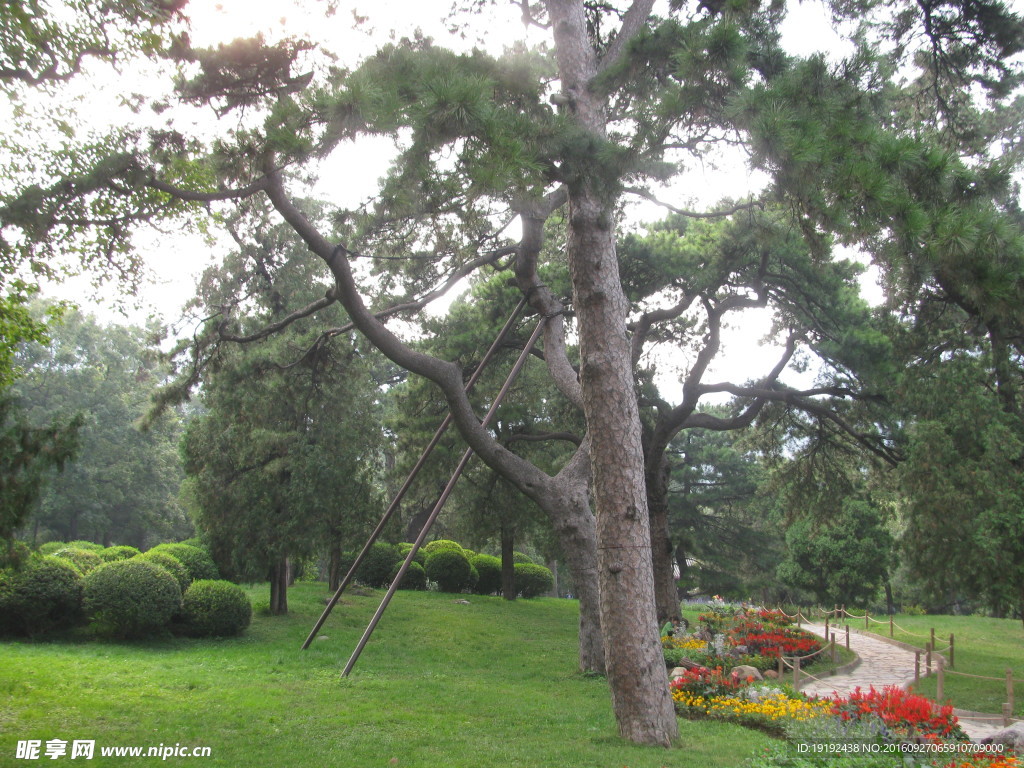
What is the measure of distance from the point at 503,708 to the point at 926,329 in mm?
9453

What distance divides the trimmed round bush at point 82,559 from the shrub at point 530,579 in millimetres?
13502

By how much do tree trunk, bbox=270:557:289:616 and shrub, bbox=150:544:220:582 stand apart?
1.18 meters

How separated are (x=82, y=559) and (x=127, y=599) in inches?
88.7

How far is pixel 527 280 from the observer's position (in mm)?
11203

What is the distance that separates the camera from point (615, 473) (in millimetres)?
6766

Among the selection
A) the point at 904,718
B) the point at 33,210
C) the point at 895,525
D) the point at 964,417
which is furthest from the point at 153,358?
the point at 895,525

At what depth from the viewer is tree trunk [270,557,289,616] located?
15.4 metres

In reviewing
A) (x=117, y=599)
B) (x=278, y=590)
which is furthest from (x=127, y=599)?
(x=278, y=590)

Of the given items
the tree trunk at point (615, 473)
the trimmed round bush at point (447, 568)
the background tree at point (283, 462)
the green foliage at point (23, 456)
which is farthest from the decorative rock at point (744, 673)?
the trimmed round bush at point (447, 568)

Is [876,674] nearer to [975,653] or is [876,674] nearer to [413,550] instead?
[975,653]

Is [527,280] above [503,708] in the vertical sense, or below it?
above

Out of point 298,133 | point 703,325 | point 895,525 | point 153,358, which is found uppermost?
point 703,325

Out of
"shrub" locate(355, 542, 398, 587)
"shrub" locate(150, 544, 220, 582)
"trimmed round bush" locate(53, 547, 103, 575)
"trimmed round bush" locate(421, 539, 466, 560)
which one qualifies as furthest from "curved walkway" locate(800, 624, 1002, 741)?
"shrub" locate(355, 542, 398, 587)

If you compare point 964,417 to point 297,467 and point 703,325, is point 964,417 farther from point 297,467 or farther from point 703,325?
point 297,467
